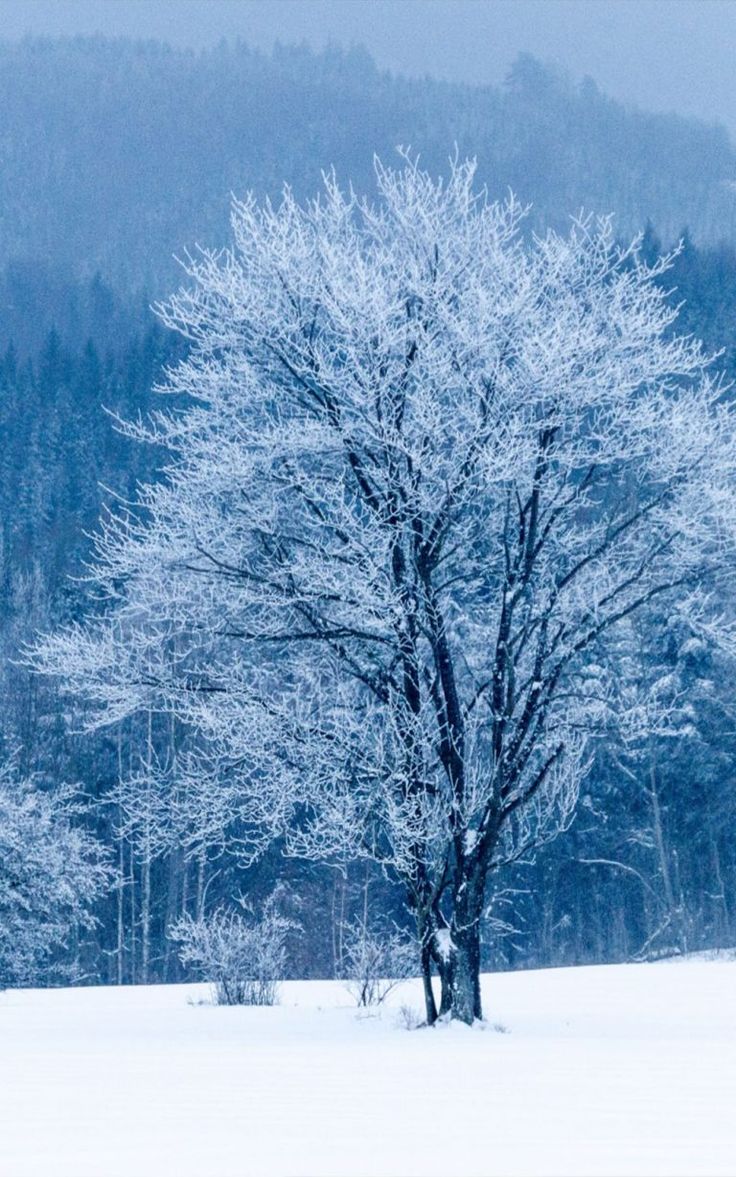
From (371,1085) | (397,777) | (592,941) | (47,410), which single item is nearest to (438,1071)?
(371,1085)

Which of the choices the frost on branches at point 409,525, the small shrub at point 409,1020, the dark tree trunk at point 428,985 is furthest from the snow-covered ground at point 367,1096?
the frost on branches at point 409,525

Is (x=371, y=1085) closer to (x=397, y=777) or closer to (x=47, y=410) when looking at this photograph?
(x=397, y=777)

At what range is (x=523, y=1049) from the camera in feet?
38.0

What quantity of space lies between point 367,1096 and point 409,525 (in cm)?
564

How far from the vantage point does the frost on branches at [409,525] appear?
43.5 ft

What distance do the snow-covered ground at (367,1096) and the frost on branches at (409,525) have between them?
76.3 inches

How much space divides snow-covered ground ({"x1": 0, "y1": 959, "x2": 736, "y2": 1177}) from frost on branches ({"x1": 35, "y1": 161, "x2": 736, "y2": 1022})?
1937mm

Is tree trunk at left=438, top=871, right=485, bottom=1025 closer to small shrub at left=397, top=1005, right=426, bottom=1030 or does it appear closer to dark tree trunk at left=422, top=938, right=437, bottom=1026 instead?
dark tree trunk at left=422, top=938, right=437, bottom=1026

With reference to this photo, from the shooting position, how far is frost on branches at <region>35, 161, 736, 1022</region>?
43.5 ft

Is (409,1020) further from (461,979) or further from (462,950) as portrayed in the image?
(462,950)

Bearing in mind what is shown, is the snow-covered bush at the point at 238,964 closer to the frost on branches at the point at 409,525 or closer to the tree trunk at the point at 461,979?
the frost on branches at the point at 409,525

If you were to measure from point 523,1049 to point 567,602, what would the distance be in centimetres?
439

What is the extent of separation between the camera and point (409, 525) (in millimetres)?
13172

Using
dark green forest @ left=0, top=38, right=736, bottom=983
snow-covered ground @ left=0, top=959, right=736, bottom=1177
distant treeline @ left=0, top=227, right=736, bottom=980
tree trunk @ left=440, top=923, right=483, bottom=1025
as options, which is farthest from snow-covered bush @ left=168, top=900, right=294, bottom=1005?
distant treeline @ left=0, top=227, right=736, bottom=980
